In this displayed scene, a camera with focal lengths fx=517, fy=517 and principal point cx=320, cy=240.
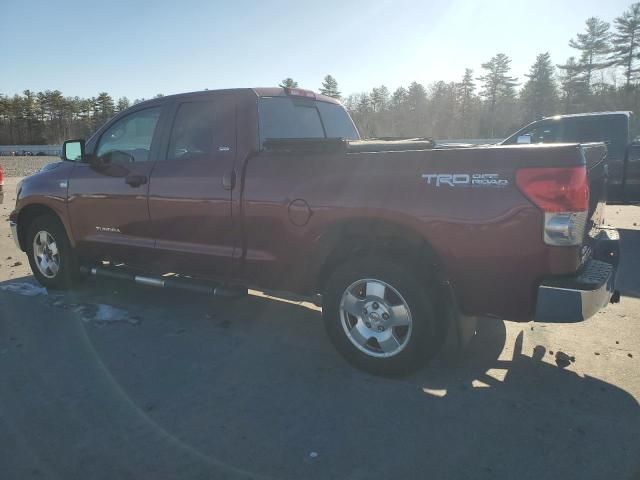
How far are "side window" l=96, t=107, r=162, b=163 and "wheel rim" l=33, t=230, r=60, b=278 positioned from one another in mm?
1222

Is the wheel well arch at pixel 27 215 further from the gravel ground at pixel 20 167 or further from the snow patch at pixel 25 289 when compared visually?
the gravel ground at pixel 20 167

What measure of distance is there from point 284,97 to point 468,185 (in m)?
2.25

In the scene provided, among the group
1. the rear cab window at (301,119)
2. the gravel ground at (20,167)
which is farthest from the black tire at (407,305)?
the gravel ground at (20,167)

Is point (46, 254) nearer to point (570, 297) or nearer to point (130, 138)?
point (130, 138)

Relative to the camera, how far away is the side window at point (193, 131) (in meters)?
4.48

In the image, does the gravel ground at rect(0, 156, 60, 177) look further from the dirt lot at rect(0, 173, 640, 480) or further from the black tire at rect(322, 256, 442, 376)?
the black tire at rect(322, 256, 442, 376)

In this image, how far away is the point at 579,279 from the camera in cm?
308

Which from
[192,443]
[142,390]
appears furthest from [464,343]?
[142,390]

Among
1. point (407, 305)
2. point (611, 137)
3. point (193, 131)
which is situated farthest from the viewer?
point (611, 137)

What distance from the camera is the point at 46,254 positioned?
5.83 m

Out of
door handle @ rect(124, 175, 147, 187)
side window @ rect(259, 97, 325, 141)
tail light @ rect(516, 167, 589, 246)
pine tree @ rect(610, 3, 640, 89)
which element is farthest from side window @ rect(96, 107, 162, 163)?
pine tree @ rect(610, 3, 640, 89)

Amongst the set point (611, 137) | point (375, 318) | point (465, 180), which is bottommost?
point (375, 318)

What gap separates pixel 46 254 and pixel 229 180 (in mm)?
2958

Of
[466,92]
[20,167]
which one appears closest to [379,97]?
[466,92]
